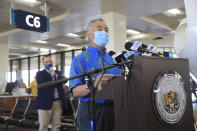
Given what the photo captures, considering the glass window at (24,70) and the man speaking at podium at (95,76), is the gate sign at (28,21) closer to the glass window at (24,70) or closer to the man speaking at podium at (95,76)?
the man speaking at podium at (95,76)

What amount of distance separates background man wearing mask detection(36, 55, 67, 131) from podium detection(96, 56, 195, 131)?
281 centimetres

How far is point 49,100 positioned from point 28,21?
5.86 ft

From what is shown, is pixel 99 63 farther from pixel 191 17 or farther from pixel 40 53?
pixel 40 53

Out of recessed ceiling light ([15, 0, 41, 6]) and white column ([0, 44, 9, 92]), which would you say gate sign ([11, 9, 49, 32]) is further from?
white column ([0, 44, 9, 92])

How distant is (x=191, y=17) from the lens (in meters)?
1.05

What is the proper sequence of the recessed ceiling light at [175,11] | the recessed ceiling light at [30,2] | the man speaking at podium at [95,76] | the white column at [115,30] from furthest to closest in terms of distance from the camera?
the recessed ceiling light at [175,11] < the recessed ceiling light at [30,2] < the white column at [115,30] < the man speaking at podium at [95,76]

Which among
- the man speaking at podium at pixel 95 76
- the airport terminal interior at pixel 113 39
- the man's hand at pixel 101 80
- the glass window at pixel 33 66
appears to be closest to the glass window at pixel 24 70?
the glass window at pixel 33 66

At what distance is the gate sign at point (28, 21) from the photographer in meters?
4.38

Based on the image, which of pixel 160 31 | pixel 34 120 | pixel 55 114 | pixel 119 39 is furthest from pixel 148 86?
pixel 160 31

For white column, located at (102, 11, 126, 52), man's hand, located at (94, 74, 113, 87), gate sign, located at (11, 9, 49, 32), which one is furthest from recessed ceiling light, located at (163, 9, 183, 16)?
man's hand, located at (94, 74, 113, 87)

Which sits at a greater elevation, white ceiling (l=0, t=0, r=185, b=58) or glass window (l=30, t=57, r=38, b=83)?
white ceiling (l=0, t=0, r=185, b=58)

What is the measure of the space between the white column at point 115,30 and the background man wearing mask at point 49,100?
2.10 m

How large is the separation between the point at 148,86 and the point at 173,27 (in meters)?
9.04

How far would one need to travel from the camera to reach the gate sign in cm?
438
